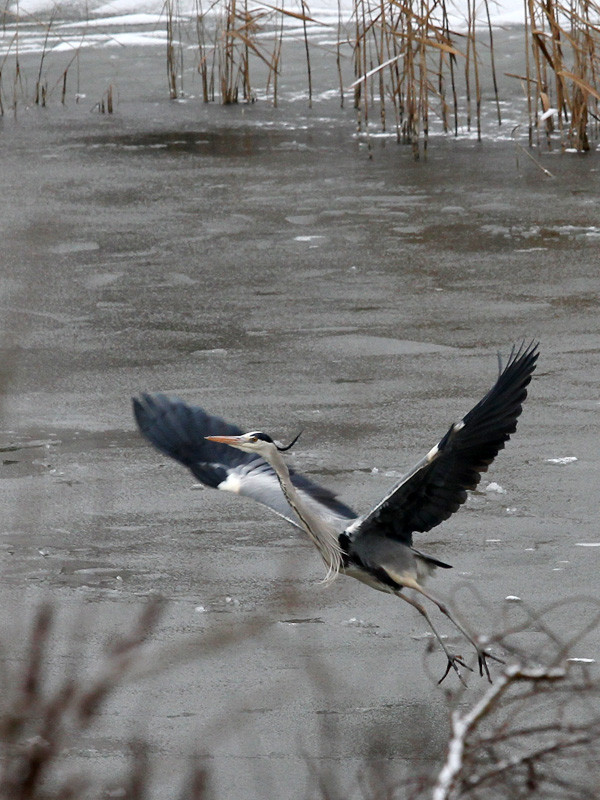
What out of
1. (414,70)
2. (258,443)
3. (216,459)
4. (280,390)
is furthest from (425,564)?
(414,70)

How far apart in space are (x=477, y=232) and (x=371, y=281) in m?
1.31

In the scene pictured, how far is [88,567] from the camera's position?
15.2ft

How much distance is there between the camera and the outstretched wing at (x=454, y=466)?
382 cm

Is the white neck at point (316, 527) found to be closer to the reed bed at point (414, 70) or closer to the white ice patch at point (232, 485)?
the white ice patch at point (232, 485)

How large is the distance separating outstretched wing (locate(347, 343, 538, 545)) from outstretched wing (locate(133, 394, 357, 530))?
11.4 inches

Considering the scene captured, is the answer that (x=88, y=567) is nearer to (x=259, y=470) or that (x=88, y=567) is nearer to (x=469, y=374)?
(x=259, y=470)

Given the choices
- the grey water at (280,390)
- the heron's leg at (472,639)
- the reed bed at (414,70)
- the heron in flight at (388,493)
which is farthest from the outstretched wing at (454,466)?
the reed bed at (414,70)

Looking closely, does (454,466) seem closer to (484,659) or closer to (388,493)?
(388,493)

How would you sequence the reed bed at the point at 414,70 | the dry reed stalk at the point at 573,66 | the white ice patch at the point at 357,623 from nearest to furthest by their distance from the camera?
the white ice patch at the point at 357,623 → the dry reed stalk at the point at 573,66 → the reed bed at the point at 414,70

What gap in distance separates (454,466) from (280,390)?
2.51 metres

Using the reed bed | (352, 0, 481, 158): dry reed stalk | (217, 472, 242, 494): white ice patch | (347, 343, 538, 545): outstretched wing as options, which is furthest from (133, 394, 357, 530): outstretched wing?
(352, 0, 481, 158): dry reed stalk

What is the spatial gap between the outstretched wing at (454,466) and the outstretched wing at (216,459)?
29 cm

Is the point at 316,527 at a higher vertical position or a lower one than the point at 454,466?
lower

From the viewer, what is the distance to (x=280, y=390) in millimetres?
6410
